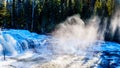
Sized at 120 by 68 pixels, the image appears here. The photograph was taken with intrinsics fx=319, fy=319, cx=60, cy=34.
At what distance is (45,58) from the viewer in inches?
920

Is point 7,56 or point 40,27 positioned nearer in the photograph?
point 7,56

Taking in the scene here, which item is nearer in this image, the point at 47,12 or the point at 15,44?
the point at 15,44

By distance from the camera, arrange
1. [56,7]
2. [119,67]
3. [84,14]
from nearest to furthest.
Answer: [119,67], [84,14], [56,7]

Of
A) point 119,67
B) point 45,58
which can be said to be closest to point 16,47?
point 45,58

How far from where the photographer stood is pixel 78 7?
53.2 m

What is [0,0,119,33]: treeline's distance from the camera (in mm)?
52000

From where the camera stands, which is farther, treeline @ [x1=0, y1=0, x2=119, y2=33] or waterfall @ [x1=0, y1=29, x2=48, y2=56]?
treeline @ [x1=0, y1=0, x2=119, y2=33]

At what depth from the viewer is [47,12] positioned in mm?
55062

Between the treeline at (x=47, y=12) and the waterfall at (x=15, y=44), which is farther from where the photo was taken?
the treeline at (x=47, y=12)

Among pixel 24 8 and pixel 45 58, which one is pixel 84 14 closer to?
pixel 24 8


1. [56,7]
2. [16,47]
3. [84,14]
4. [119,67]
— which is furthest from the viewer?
[56,7]

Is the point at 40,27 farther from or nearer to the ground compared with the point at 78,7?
nearer to the ground

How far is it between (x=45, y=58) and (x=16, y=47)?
139 inches

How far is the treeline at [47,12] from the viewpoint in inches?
2047
